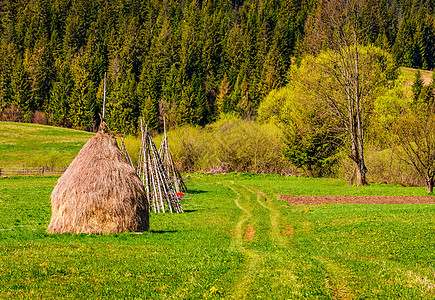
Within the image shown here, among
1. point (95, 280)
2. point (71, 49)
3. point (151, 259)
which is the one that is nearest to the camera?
point (95, 280)

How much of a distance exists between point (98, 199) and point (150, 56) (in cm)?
10374

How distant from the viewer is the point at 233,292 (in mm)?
7887

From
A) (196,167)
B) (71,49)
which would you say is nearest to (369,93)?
(196,167)

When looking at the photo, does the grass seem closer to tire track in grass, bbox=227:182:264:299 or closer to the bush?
tire track in grass, bbox=227:182:264:299

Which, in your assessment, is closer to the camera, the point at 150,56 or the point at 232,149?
the point at 232,149

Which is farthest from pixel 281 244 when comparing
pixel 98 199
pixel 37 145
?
pixel 37 145

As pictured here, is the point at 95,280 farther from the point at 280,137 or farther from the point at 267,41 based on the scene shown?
the point at 267,41

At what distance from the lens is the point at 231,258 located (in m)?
10.6

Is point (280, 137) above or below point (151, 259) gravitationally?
above

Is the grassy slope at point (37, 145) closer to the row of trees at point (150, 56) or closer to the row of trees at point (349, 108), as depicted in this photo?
the row of trees at point (150, 56)

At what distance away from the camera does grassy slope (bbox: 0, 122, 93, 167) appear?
56519mm

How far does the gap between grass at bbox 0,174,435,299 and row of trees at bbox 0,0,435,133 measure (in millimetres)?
67117

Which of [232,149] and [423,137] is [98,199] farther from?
[232,149]

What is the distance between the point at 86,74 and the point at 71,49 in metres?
26.1
